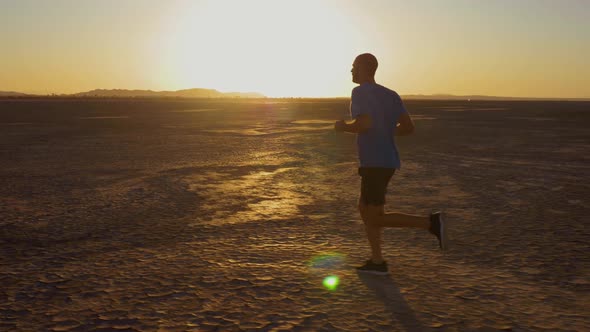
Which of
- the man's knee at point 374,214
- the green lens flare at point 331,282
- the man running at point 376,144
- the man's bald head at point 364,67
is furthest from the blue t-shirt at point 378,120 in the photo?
the green lens flare at point 331,282

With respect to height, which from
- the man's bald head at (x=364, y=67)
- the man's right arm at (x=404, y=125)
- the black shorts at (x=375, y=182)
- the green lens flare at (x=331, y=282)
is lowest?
the green lens flare at (x=331, y=282)

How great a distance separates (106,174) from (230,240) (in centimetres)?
575

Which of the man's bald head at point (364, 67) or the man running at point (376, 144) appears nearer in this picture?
the man running at point (376, 144)

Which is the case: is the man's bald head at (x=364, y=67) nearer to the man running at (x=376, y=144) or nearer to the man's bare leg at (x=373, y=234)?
the man running at (x=376, y=144)

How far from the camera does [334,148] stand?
15.8 m

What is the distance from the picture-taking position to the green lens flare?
4.02 m

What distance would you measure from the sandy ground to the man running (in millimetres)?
419


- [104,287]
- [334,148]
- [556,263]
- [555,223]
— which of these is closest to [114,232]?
[104,287]

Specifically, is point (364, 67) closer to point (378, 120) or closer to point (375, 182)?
point (378, 120)

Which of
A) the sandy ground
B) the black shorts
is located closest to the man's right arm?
the black shorts

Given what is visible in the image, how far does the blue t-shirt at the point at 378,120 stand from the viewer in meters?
4.07

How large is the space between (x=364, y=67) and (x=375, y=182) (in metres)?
0.94

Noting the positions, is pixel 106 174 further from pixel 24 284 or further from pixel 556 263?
pixel 556 263

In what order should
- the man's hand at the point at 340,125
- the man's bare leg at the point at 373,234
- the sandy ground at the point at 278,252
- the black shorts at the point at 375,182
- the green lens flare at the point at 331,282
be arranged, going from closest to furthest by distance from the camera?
the sandy ground at the point at 278,252 → the man's hand at the point at 340,125 → the green lens flare at the point at 331,282 → the black shorts at the point at 375,182 → the man's bare leg at the point at 373,234
